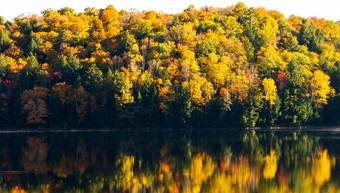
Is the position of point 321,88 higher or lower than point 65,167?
higher

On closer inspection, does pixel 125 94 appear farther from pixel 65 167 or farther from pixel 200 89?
pixel 65 167

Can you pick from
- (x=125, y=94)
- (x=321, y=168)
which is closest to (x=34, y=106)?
(x=125, y=94)

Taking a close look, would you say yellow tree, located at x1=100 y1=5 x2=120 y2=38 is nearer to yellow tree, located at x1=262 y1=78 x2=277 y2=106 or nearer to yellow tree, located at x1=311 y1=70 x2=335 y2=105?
yellow tree, located at x1=262 y1=78 x2=277 y2=106

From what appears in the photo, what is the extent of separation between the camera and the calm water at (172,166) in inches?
1401

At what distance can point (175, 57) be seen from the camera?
354ft

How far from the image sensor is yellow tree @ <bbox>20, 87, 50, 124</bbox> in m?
92.4

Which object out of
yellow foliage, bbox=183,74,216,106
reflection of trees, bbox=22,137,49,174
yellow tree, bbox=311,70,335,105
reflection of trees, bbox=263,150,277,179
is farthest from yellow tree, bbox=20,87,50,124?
reflection of trees, bbox=263,150,277,179

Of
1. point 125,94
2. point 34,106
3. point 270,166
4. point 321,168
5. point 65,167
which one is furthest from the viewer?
point 34,106

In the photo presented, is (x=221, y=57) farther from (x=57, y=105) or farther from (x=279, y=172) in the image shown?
(x=279, y=172)

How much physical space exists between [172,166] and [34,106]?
2160 inches

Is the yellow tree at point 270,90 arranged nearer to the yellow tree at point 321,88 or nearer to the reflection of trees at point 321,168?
the yellow tree at point 321,88

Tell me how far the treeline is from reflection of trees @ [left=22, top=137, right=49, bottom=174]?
29.9 metres

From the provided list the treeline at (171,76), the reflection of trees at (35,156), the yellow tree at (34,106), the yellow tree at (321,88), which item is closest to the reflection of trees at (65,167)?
the reflection of trees at (35,156)

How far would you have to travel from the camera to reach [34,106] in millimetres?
92938
